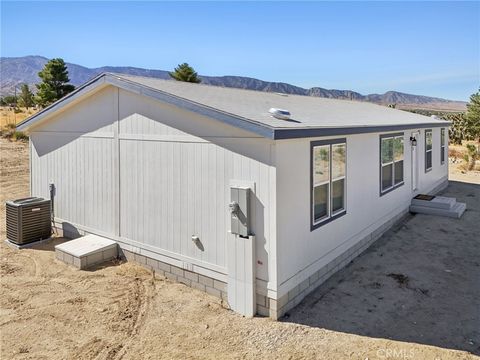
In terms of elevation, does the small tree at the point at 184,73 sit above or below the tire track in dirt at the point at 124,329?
above

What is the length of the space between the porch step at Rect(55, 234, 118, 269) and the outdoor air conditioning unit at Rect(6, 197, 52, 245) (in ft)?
4.28

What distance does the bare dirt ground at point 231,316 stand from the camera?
4.15 metres

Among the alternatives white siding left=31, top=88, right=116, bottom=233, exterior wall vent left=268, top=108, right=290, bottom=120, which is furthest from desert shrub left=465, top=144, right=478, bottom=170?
white siding left=31, top=88, right=116, bottom=233

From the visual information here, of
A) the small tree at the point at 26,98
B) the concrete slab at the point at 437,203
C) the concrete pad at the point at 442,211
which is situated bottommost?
the concrete pad at the point at 442,211

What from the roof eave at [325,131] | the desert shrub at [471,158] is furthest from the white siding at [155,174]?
the desert shrub at [471,158]

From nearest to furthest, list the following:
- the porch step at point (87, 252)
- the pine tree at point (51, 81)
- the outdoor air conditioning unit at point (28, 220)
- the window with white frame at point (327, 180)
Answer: the window with white frame at point (327, 180) < the porch step at point (87, 252) < the outdoor air conditioning unit at point (28, 220) < the pine tree at point (51, 81)

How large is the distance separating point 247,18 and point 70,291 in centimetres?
978

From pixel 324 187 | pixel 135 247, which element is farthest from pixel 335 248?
pixel 135 247

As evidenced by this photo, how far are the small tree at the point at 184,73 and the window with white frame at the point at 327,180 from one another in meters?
29.3

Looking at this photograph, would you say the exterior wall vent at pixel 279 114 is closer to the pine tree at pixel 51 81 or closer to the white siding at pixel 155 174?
the white siding at pixel 155 174

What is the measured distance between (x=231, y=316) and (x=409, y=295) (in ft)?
9.08

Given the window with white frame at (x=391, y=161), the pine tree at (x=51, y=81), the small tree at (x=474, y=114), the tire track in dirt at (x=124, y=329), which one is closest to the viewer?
the tire track in dirt at (x=124, y=329)

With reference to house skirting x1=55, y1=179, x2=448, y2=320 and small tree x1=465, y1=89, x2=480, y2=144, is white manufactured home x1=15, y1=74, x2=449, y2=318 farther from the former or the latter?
small tree x1=465, y1=89, x2=480, y2=144

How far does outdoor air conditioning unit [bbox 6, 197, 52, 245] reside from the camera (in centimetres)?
760
